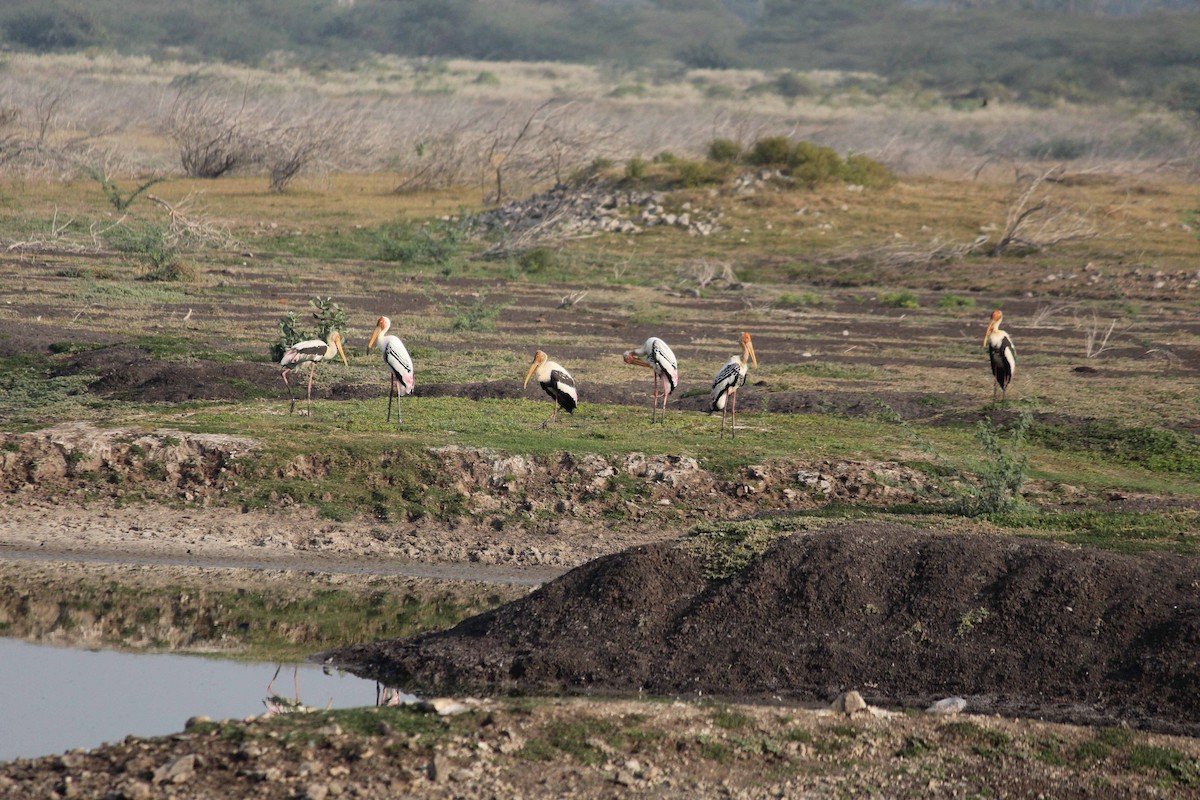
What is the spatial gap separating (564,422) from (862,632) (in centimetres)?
672

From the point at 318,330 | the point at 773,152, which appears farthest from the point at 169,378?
the point at 773,152

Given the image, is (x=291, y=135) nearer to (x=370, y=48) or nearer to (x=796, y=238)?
(x=796, y=238)

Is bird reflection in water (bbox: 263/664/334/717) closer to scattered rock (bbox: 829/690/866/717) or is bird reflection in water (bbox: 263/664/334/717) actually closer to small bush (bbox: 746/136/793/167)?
scattered rock (bbox: 829/690/866/717)

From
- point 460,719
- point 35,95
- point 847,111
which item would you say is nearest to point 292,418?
point 460,719

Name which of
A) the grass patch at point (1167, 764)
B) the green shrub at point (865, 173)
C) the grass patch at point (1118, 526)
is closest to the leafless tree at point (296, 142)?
the green shrub at point (865, 173)

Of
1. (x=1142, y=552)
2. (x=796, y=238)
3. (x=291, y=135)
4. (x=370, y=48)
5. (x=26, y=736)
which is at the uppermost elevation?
(x=370, y=48)

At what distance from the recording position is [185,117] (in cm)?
4631

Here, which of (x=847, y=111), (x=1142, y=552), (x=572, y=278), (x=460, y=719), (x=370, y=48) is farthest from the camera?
(x=370, y=48)

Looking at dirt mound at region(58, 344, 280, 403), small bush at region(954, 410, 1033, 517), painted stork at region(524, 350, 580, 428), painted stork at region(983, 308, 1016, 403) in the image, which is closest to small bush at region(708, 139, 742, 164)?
painted stork at region(983, 308, 1016, 403)

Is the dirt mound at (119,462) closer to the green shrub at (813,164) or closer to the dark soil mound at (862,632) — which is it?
the dark soil mound at (862,632)

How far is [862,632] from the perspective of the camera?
9.51 metres

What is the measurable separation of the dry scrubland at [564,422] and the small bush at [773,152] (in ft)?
5.70

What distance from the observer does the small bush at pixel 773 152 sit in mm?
41375

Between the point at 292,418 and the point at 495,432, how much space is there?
2.07m
